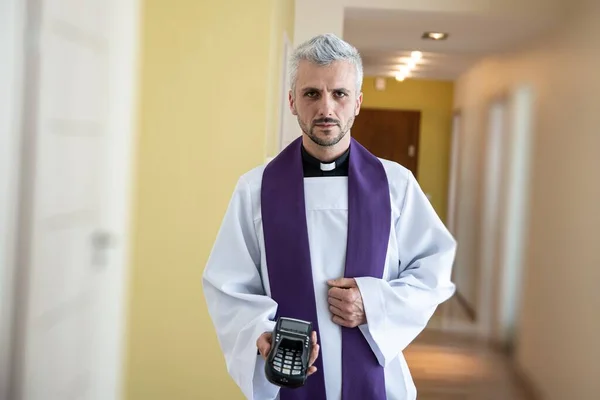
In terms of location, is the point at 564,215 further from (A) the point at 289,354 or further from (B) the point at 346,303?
(A) the point at 289,354

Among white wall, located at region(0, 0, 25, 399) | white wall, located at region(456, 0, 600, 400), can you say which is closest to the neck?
white wall, located at region(0, 0, 25, 399)

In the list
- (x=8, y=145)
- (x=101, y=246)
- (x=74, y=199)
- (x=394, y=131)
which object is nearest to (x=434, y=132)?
(x=394, y=131)

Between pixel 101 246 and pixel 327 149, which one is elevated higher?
pixel 327 149

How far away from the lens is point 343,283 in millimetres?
1686

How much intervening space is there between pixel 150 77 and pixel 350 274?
5.58ft

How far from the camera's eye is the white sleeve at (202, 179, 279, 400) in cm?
168

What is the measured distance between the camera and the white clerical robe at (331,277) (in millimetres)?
1692

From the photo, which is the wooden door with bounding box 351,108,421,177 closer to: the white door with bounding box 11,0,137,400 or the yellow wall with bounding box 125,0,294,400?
the yellow wall with bounding box 125,0,294,400

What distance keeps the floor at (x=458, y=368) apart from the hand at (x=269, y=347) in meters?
3.03

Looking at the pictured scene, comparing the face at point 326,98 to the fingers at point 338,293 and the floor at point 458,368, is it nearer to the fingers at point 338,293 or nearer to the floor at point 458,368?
the fingers at point 338,293

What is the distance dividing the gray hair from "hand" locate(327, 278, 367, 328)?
1.44 ft

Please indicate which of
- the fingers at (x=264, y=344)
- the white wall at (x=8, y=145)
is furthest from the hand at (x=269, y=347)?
the white wall at (x=8, y=145)

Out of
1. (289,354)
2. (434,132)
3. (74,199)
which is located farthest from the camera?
(434,132)

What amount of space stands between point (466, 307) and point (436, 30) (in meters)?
3.36
